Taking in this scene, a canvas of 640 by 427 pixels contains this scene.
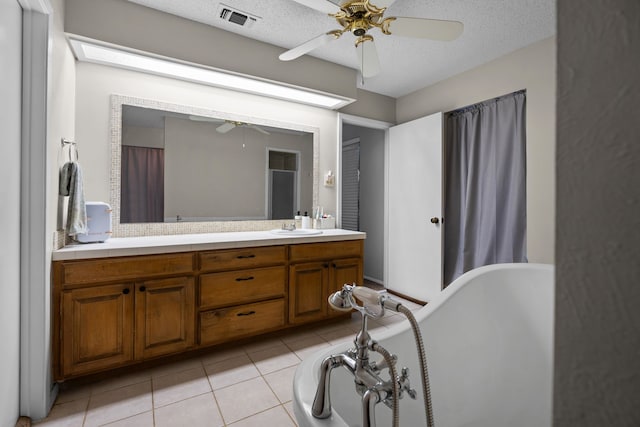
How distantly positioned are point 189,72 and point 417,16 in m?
1.76

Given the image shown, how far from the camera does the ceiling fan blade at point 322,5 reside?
1.68m

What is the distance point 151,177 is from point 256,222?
954mm

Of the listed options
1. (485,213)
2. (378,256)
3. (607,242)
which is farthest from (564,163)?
(378,256)

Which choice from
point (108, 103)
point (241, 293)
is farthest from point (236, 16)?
point (241, 293)

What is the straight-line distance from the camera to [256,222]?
2938 millimetres

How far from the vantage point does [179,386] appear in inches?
74.1

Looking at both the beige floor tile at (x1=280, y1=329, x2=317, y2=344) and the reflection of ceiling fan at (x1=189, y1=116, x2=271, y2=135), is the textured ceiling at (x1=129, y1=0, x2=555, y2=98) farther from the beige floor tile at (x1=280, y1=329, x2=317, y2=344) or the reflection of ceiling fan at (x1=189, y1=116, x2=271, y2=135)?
the beige floor tile at (x1=280, y1=329, x2=317, y2=344)

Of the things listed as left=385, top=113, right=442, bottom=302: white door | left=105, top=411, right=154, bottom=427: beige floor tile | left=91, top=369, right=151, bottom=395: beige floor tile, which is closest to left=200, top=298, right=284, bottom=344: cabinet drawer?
left=91, top=369, right=151, bottom=395: beige floor tile

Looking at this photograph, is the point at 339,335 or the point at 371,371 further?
the point at 339,335

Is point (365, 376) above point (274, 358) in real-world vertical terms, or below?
above

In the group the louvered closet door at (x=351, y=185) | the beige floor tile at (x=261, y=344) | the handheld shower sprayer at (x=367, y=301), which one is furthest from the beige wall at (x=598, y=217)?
the louvered closet door at (x=351, y=185)

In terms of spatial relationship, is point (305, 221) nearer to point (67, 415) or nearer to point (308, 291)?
point (308, 291)

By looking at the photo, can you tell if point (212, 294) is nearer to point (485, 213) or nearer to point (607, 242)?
point (607, 242)

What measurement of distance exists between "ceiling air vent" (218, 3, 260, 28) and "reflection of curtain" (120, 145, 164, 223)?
113cm
